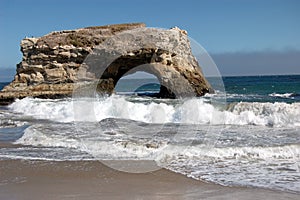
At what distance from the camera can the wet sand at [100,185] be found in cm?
479

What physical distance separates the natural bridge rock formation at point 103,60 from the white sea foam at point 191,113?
26.9 feet

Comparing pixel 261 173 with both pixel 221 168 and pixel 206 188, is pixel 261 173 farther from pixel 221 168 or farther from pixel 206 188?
pixel 206 188

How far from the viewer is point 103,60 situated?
30109 mm

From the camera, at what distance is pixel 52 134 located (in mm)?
10383

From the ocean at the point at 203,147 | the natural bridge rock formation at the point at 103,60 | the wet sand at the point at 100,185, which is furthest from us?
the natural bridge rock formation at the point at 103,60

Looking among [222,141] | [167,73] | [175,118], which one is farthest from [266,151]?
[167,73]

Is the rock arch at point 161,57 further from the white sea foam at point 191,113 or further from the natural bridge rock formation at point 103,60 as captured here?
the white sea foam at point 191,113

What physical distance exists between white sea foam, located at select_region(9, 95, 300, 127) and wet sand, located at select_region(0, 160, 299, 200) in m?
8.25

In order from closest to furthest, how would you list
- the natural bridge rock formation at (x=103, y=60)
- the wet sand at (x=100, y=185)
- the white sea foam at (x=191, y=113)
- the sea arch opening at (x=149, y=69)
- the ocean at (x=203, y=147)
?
the wet sand at (x=100, y=185), the ocean at (x=203, y=147), the white sea foam at (x=191, y=113), the sea arch opening at (x=149, y=69), the natural bridge rock formation at (x=103, y=60)

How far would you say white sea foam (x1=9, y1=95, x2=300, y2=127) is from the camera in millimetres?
13711

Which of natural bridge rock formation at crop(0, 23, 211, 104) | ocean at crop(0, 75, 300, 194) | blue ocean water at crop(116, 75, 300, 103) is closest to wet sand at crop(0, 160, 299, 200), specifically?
ocean at crop(0, 75, 300, 194)

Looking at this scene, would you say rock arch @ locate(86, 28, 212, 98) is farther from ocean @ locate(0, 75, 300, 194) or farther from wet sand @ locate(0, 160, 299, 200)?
wet sand @ locate(0, 160, 299, 200)

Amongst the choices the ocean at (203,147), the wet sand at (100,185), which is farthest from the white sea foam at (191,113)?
the wet sand at (100,185)

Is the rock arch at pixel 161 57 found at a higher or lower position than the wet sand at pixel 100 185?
higher
